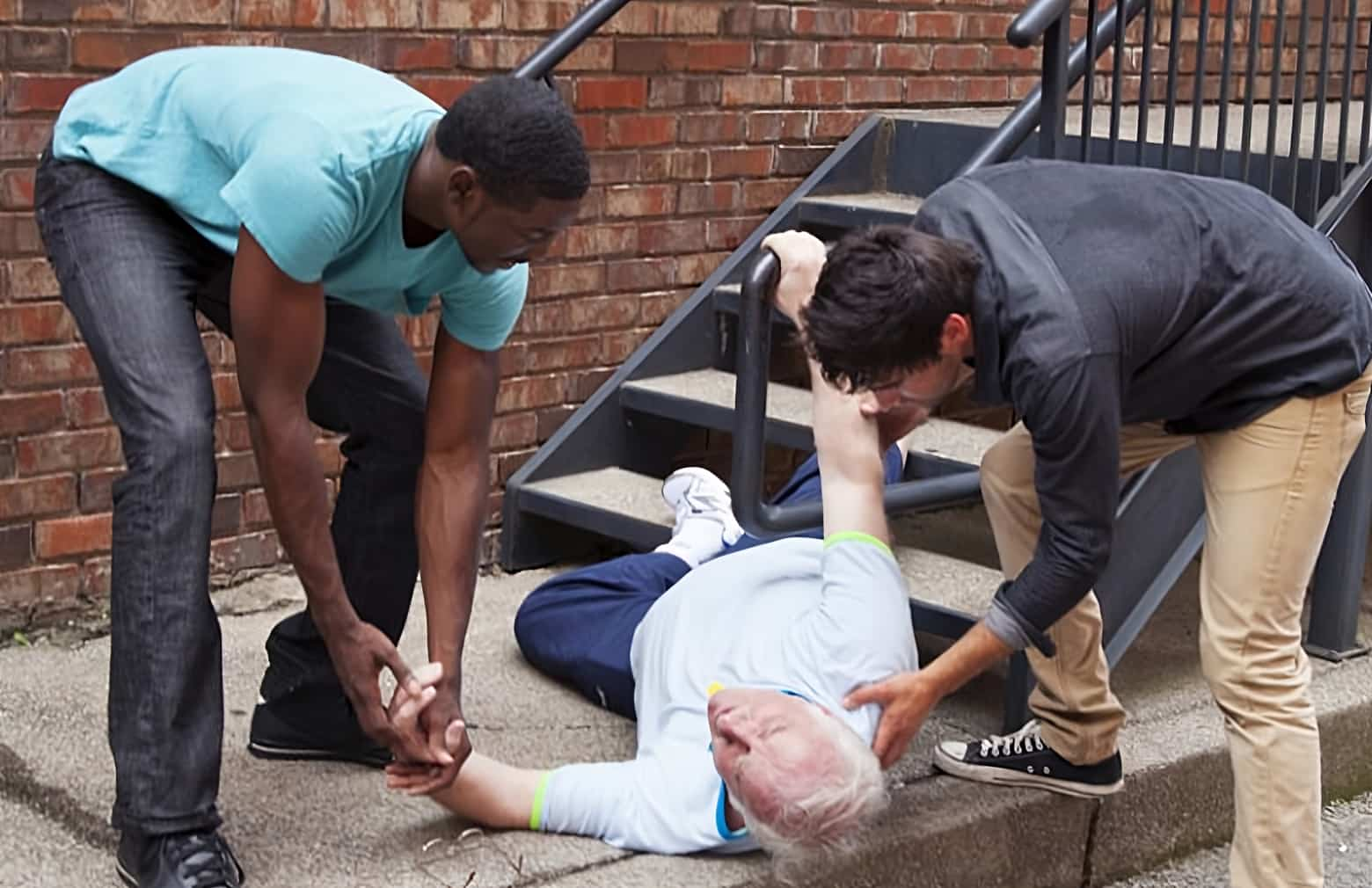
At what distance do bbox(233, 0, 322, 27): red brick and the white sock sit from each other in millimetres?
1392

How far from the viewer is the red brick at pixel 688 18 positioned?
4.93 m

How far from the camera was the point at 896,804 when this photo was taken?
3.53 metres

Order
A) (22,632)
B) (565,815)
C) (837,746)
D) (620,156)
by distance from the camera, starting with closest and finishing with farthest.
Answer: (837,746), (565,815), (22,632), (620,156)

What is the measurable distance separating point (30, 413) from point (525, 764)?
1.37 meters

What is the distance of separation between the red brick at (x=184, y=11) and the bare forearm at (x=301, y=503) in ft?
5.25

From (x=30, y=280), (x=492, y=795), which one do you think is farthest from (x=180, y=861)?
(x=30, y=280)

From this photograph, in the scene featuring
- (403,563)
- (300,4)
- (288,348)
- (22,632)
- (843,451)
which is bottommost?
(22,632)

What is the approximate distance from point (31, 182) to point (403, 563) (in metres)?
1.26

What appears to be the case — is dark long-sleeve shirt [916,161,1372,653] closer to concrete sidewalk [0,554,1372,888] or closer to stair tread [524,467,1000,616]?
concrete sidewalk [0,554,1372,888]

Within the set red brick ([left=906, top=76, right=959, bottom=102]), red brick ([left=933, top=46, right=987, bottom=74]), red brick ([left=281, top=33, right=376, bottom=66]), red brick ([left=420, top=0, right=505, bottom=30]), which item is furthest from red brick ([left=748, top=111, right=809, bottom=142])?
red brick ([left=281, top=33, right=376, bottom=66])

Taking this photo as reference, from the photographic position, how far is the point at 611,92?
4848 millimetres

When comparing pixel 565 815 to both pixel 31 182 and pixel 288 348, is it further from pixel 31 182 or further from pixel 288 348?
pixel 31 182

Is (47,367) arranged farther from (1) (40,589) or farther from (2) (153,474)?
(2) (153,474)

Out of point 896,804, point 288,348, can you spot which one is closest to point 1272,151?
point 896,804
